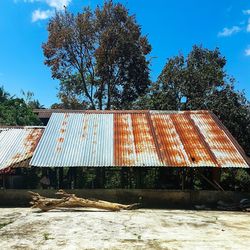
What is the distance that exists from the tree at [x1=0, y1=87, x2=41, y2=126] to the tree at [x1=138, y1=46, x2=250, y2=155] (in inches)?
360

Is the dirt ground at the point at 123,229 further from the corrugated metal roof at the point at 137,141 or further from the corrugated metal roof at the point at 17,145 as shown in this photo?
the corrugated metal roof at the point at 17,145

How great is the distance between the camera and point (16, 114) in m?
30.2

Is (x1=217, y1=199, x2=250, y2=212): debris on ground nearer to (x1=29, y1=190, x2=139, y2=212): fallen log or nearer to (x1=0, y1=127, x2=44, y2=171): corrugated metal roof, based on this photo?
(x1=29, y1=190, x2=139, y2=212): fallen log

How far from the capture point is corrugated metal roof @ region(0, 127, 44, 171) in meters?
16.6

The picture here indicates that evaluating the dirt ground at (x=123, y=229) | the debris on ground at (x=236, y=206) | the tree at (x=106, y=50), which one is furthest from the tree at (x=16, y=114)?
the debris on ground at (x=236, y=206)

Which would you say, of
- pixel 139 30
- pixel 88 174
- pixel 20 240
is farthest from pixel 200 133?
pixel 139 30

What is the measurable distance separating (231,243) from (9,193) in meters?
10.2

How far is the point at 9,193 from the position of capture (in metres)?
15.9

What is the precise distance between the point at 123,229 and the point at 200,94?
64.8 ft

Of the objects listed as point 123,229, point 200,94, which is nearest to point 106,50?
point 200,94

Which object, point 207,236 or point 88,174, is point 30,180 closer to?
point 88,174

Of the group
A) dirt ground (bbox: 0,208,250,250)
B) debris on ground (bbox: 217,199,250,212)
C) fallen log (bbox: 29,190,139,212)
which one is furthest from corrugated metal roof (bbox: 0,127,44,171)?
debris on ground (bbox: 217,199,250,212)

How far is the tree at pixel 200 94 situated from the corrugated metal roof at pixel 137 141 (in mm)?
6774

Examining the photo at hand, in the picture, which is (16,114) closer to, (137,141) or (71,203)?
(137,141)
